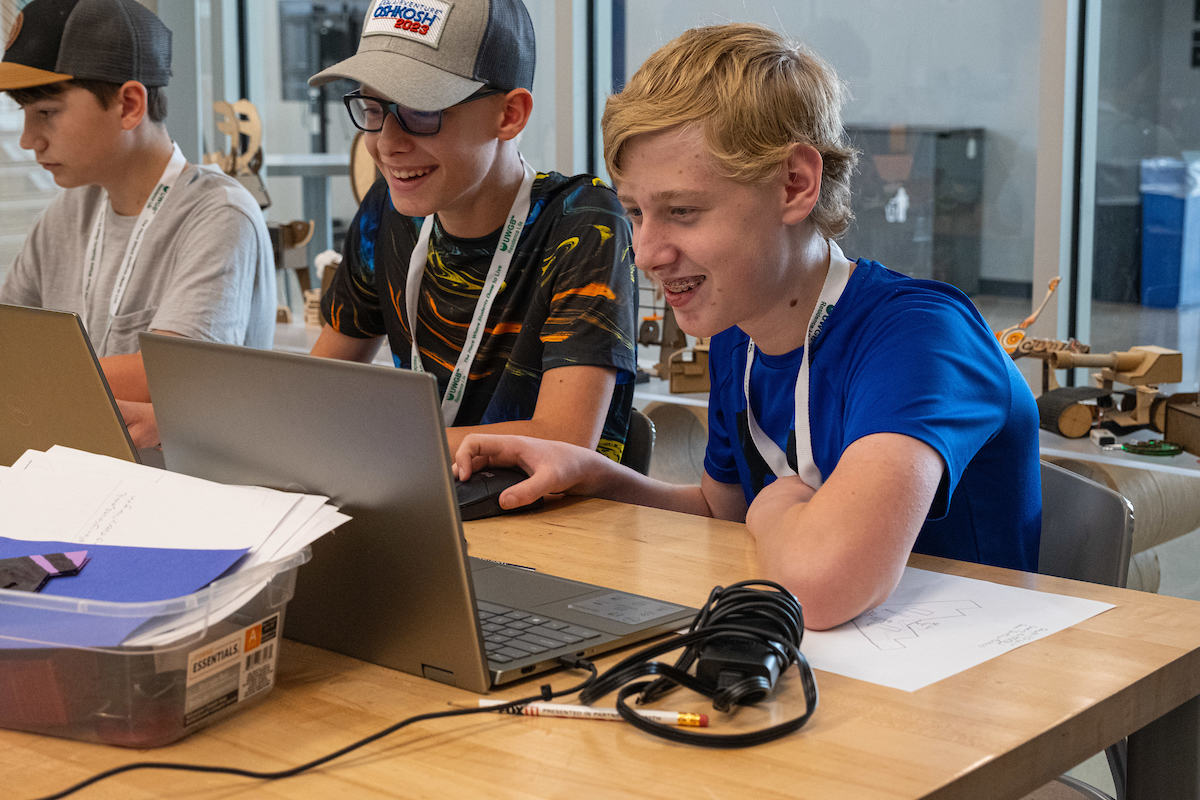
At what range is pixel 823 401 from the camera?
1273mm

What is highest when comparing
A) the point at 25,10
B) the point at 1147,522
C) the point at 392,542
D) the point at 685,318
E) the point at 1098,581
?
the point at 25,10

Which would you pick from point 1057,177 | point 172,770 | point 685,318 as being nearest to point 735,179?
point 685,318

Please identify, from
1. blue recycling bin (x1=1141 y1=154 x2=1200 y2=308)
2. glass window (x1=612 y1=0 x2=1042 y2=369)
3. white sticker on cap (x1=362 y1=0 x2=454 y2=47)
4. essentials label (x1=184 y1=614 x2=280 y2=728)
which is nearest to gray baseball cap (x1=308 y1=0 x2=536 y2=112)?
white sticker on cap (x1=362 y1=0 x2=454 y2=47)

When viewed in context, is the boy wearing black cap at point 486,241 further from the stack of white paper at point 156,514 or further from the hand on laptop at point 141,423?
Result: the stack of white paper at point 156,514

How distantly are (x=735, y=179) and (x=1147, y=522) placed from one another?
57.8 inches

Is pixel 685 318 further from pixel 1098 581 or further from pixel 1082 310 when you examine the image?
pixel 1082 310

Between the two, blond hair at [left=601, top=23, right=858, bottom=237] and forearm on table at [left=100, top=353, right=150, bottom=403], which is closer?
blond hair at [left=601, top=23, right=858, bottom=237]

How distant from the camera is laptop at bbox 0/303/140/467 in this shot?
1.09 meters

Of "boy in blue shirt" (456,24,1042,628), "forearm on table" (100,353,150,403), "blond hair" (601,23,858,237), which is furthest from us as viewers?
"forearm on table" (100,353,150,403)

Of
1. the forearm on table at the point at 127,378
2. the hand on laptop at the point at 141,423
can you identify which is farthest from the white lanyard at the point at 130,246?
the hand on laptop at the point at 141,423

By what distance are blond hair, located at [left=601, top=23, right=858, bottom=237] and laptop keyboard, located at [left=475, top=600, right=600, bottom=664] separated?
0.50 m

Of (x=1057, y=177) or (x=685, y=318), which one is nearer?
(x=685, y=318)

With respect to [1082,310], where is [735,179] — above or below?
above

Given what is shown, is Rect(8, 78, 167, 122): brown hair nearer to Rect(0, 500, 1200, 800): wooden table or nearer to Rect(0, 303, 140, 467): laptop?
Rect(0, 303, 140, 467): laptop
